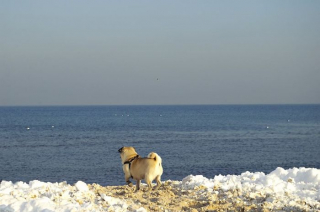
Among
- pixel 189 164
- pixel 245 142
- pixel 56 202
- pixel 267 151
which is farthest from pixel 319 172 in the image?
pixel 245 142

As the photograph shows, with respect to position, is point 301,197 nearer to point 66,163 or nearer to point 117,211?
point 117,211

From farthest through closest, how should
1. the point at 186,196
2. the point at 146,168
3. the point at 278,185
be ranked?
the point at 146,168
the point at 278,185
the point at 186,196

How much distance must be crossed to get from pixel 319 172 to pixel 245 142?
6470 cm

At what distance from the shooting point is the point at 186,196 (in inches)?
464

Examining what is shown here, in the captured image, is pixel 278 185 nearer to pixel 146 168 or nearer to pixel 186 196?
pixel 186 196

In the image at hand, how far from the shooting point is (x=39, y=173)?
46156mm

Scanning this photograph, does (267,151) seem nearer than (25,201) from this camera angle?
No

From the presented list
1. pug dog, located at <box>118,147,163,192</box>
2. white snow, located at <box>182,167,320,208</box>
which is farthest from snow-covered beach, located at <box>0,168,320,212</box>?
pug dog, located at <box>118,147,163,192</box>

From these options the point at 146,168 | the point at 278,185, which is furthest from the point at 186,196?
the point at 278,185

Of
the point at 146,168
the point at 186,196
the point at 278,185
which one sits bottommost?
the point at 186,196

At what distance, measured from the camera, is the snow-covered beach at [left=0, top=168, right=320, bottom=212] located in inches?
409

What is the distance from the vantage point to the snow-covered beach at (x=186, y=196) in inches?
409

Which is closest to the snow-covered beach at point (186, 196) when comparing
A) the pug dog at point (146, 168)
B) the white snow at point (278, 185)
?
the white snow at point (278, 185)

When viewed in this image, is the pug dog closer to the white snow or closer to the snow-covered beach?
the snow-covered beach
